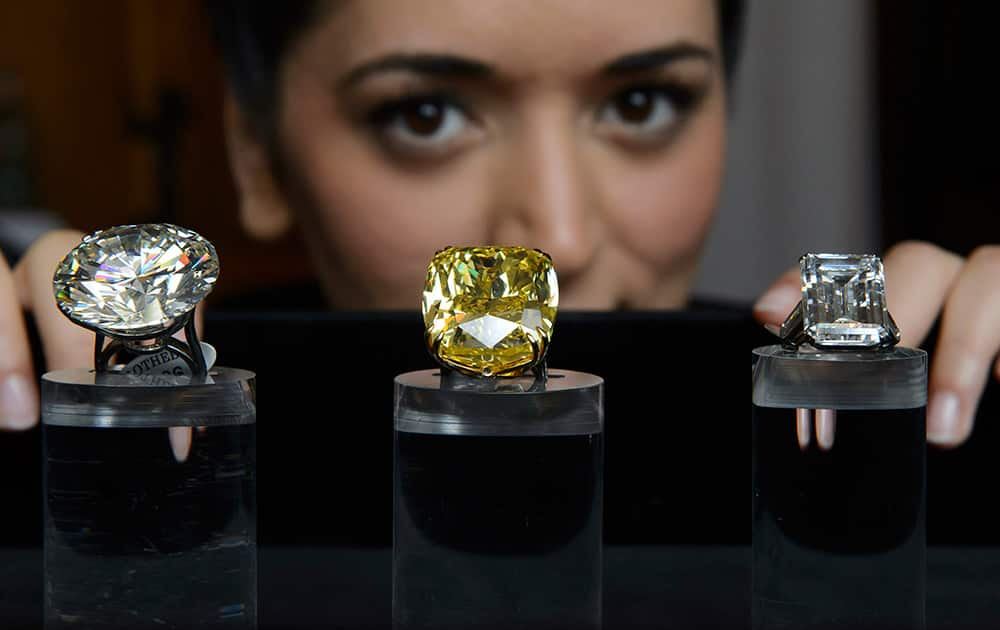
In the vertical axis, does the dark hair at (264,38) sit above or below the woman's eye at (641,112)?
above

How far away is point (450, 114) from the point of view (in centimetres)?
81

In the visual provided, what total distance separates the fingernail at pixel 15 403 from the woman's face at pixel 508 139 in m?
0.41

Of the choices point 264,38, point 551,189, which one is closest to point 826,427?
point 551,189

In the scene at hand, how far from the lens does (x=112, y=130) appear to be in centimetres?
202

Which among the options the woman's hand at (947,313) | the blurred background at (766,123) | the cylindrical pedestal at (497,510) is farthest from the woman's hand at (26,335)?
the blurred background at (766,123)

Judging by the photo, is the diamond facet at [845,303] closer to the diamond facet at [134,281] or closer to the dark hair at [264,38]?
the diamond facet at [134,281]

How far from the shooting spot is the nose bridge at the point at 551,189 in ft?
2.50

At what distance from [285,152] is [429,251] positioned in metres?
0.15

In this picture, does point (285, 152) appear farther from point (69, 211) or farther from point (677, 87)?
point (69, 211)

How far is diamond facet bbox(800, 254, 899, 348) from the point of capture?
352mm

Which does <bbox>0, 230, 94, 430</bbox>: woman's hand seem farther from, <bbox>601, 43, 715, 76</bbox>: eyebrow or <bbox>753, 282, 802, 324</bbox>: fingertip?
<bbox>601, 43, 715, 76</bbox>: eyebrow

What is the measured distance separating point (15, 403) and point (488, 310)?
0.18m

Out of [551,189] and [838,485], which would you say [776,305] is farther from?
[551,189]

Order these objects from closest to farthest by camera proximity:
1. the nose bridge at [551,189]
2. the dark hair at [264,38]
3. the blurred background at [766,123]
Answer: the nose bridge at [551,189], the dark hair at [264,38], the blurred background at [766,123]
